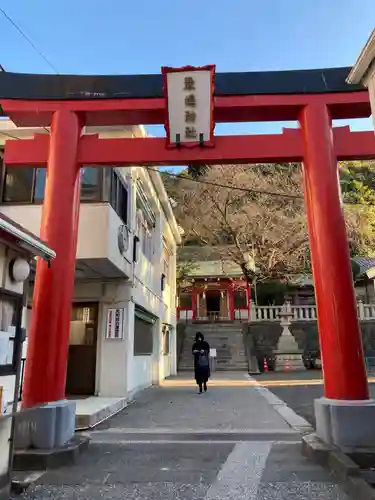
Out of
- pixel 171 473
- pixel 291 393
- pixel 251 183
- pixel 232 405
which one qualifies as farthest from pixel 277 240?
pixel 171 473

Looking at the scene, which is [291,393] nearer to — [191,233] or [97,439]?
[97,439]

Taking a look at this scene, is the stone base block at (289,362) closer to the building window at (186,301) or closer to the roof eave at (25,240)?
the building window at (186,301)

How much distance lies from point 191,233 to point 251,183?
655 centimetres

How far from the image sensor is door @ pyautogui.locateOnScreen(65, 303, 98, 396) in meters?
10.3

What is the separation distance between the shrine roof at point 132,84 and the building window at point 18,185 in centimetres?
276

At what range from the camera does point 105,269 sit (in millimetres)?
9617

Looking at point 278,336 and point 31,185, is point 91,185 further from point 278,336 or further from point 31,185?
point 278,336

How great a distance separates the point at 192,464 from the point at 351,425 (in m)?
2.19

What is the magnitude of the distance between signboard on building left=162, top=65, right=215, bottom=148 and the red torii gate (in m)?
0.19

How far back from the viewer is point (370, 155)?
6.45m

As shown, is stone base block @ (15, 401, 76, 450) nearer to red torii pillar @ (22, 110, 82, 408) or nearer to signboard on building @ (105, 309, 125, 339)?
red torii pillar @ (22, 110, 82, 408)

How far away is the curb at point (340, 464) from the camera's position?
153 inches

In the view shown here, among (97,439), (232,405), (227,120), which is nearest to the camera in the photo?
(97,439)

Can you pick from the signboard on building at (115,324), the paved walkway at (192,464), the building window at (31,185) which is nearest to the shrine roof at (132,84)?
the building window at (31,185)
